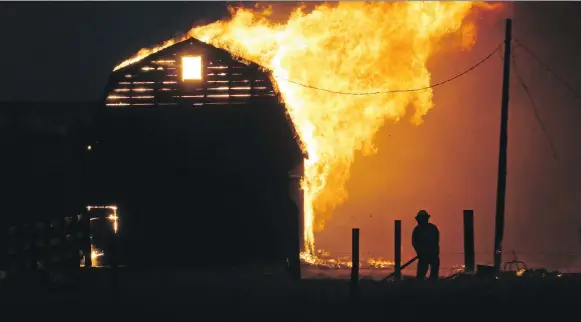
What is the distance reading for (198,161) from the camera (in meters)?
27.1

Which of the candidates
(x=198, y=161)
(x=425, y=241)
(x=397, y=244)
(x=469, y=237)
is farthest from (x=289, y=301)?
(x=198, y=161)

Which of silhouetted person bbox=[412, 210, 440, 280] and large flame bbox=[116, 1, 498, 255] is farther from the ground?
large flame bbox=[116, 1, 498, 255]

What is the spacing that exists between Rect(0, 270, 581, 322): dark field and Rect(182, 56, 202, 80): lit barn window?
285 inches

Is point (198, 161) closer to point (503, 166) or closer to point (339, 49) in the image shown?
point (339, 49)

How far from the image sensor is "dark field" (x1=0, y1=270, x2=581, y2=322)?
15.8 m

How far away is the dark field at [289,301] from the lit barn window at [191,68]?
724 centimetres

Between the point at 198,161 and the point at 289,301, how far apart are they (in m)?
10.2

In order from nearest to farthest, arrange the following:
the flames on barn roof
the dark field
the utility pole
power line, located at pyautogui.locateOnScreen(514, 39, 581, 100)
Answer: the dark field
the flames on barn roof
the utility pole
power line, located at pyautogui.locateOnScreen(514, 39, 581, 100)

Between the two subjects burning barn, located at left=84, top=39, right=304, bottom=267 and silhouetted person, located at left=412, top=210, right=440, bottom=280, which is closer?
silhouetted person, located at left=412, top=210, right=440, bottom=280

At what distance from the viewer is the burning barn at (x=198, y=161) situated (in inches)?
1060

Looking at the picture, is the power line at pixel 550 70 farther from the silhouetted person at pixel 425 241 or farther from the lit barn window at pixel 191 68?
the silhouetted person at pixel 425 241

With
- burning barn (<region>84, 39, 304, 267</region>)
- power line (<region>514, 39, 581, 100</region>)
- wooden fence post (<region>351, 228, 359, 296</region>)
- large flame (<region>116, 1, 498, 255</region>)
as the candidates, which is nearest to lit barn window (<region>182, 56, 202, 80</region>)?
burning barn (<region>84, 39, 304, 267</region>)

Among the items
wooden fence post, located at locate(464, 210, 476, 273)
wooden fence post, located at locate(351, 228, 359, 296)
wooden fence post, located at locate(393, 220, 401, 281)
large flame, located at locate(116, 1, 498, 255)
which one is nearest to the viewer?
wooden fence post, located at locate(351, 228, 359, 296)

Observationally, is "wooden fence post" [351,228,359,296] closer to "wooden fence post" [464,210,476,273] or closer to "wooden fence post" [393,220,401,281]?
"wooden fence post" [393,220,401,281]
